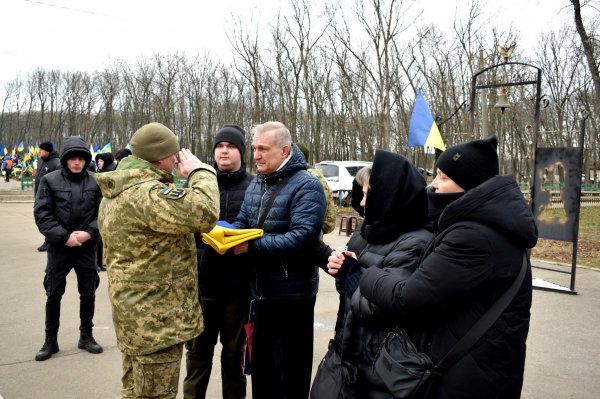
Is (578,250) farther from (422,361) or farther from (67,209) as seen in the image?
(422,361)

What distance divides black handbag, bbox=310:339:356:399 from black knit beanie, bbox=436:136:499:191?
93cm

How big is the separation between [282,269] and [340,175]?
17.7m

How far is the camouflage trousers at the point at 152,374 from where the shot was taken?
2.50 m

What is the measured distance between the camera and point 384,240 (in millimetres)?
2240

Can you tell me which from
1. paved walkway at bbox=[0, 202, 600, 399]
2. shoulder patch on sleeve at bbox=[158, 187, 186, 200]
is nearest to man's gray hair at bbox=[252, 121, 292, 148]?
shoulder patch on sleeve at bbox=[158, 187, 186, 200]

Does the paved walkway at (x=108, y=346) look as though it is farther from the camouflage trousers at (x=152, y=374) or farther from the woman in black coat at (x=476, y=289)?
the woman in black coat at (x=476, y=289)

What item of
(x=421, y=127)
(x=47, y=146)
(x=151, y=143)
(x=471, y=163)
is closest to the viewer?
(x=471, y=163)

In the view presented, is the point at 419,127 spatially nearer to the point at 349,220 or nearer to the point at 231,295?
the point at 349,220

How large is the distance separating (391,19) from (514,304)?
2515 centimetres

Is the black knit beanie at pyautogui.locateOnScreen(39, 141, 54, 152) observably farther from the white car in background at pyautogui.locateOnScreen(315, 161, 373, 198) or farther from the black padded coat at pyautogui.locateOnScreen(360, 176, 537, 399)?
the white car in background at pyautogui.locateOnScreen(315, 161, 373, 198)

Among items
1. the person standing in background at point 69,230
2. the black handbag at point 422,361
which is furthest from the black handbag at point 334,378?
the person standing in background at point 69,230

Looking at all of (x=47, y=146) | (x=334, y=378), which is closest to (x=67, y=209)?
(x=334, y=378)

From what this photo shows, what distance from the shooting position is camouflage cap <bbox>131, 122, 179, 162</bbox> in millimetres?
2598

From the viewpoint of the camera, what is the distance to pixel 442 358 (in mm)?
1855
